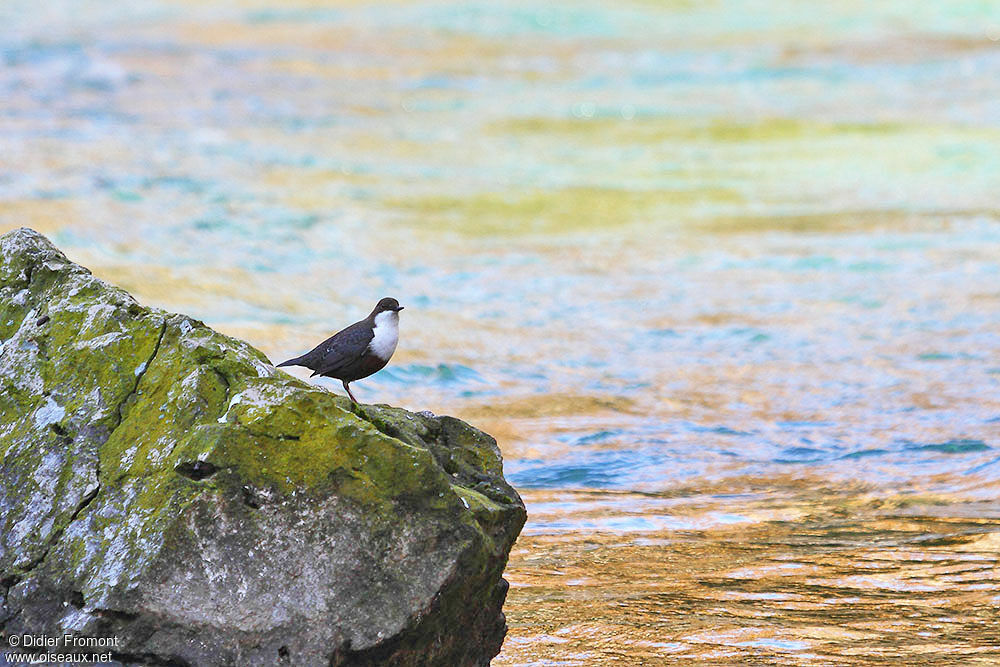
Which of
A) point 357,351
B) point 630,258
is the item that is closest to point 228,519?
point 357,351

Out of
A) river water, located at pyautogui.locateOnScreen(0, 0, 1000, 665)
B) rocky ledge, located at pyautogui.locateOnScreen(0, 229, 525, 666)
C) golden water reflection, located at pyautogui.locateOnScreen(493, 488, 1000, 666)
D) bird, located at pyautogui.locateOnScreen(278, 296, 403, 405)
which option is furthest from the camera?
river water, located at pyautogui.locateOnScreen(0, 0, 1000, 665)

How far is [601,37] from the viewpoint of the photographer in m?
31.5

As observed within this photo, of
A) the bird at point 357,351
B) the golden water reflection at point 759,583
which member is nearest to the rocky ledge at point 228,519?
the golden water reflection at point 759,583

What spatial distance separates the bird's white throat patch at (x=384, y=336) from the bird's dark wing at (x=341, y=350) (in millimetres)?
31

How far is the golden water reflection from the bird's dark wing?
113cm

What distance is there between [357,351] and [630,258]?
31.1 feet

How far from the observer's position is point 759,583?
6066 mm

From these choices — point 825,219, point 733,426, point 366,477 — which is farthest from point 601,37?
point 366,477

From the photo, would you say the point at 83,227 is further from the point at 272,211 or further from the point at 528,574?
the point at 528,574

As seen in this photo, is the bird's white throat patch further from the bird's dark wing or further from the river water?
the river water

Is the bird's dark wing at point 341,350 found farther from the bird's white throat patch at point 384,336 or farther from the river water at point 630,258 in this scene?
the river water at point 630,258

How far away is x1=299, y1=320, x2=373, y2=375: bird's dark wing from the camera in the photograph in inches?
234

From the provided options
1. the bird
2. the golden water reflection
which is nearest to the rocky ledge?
the golden water reflection

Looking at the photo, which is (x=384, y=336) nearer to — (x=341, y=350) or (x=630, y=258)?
(x=341, y=350)
